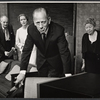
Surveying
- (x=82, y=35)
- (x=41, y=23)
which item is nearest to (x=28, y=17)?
(x=41, y=23)

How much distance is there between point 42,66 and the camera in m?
2.45

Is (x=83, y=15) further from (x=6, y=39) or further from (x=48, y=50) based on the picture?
(x=6, y=39)

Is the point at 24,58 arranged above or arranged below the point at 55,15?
below

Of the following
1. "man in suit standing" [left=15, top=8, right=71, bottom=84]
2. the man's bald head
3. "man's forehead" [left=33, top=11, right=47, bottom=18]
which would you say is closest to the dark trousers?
"man in suit standing" [left=15, top=8, right=71, bottom=84]

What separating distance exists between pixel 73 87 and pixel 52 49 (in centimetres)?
53

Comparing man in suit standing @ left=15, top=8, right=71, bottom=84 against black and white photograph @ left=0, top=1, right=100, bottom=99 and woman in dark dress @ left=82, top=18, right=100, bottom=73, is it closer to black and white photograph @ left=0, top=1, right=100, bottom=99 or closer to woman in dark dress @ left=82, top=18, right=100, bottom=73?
black and white photograph @ left=0, top=1, right=100, bottom=99

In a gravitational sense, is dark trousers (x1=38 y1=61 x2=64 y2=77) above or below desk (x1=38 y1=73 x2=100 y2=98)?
above

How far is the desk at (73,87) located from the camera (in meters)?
2.38

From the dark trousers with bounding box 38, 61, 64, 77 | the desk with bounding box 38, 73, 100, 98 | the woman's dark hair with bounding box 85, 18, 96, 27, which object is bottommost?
the desk with bounding box 38, 73, 100, 98

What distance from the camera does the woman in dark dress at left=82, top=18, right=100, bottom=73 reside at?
243 cm

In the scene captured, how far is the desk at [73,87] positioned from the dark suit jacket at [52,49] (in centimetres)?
15

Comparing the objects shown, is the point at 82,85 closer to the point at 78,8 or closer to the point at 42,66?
the point at 42,66

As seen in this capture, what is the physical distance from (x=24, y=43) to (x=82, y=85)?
0.88 metres

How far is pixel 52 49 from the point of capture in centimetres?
245
